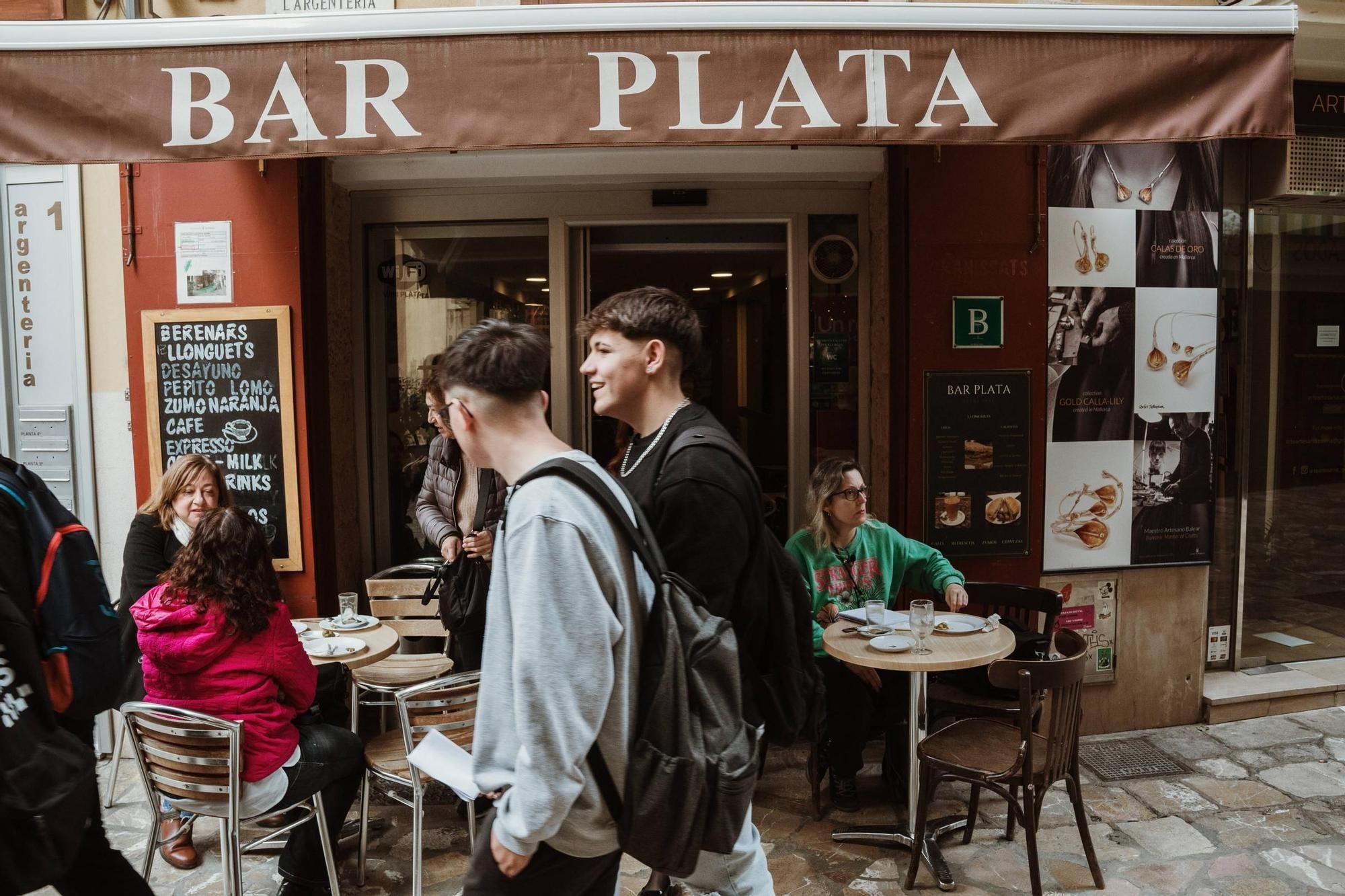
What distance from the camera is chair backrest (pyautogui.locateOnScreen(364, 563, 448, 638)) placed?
4.70 m

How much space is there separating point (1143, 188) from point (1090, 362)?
953 mm

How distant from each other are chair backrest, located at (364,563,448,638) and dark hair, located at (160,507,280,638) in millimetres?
1640

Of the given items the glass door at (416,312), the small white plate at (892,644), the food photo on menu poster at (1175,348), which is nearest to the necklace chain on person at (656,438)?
the small white plate at (892,644)

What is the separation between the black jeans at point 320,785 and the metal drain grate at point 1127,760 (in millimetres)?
3436

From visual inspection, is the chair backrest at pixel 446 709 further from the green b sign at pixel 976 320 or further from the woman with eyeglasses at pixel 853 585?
the green b sign at pixel 976 320

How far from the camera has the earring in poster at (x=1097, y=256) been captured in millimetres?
4770

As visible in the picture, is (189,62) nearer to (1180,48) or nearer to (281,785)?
(281,785)

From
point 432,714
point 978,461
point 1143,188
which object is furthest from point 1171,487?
point 432,714

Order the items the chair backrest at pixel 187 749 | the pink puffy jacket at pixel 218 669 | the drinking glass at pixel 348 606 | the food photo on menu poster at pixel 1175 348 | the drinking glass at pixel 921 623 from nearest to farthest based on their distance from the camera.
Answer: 1. the chair backrest at pixel 187 749
2. the pink puffy jacket at pixel 218 669
3. the drinking glass at pixel 921 623
4. the drinking glass at pixel 348 606
5. the food photo on menu poster at pixel 1175 348

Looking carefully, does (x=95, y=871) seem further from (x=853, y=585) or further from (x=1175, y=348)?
(x=1175, y=348)

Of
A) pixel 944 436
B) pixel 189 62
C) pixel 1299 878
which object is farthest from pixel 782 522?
pixel 189 62

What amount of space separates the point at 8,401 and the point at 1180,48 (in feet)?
18.7

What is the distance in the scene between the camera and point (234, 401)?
4.67 m

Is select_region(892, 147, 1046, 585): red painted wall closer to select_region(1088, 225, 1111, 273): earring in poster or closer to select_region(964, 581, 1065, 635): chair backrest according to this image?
select_region(1088, 225, 1111, 273): earring in poster
